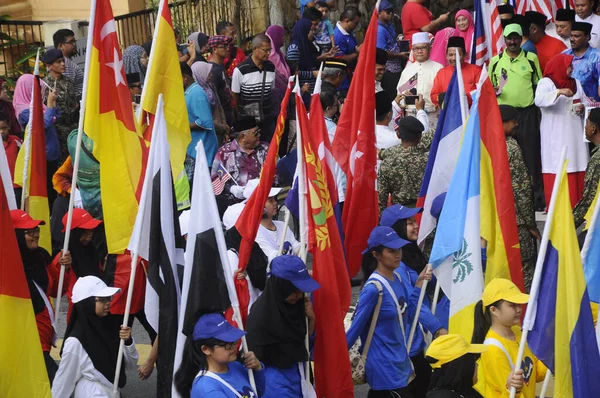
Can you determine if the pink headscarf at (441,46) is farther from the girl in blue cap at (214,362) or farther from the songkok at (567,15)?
the girl in blue cap at (214,362)

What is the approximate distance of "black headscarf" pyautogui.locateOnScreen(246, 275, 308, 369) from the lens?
7023mm

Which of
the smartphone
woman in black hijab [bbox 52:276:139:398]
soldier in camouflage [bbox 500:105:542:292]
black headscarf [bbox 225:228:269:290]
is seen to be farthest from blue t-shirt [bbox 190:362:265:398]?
the smartphone

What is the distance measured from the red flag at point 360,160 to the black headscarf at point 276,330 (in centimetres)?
241

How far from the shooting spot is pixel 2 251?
22.9 feet

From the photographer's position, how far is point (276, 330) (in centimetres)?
701

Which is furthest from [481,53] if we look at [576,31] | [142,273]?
[142,273]

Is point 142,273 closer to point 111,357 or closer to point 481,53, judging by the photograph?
point 111,357

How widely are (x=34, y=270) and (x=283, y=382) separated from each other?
7.53 ft

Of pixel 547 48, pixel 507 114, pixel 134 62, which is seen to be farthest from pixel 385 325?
pixel 134 62

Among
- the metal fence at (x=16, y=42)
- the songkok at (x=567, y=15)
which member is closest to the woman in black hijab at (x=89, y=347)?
the songkok at (x=567, y=15)

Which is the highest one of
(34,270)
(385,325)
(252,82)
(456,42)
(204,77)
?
(456,42)

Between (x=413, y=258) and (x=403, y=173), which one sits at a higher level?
(x=403, y=173)

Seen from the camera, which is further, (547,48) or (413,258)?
(547,48)

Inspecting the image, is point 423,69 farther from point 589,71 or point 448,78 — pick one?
point 589,71
